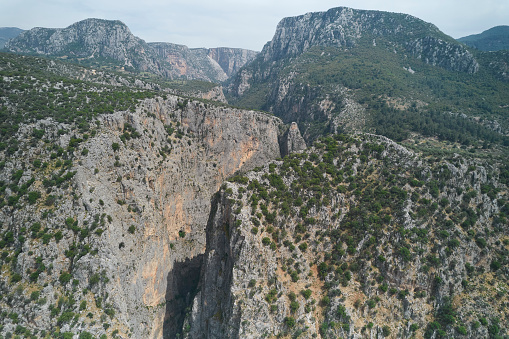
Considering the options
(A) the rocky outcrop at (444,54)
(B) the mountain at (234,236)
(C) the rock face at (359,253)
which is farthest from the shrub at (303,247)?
(A) the rocky outcrop at (444,54)

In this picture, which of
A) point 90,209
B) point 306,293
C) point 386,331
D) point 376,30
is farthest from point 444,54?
point 90,209

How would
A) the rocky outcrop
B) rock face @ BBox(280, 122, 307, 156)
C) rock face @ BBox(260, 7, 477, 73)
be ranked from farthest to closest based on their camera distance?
1. rock face @ BBox(260, 7, 477, 73)
2. the rocky outcrop
3. rock face @ BBox(280, 122, 307, 156)

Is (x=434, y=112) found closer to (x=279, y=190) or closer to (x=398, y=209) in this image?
(x=398, y=209)

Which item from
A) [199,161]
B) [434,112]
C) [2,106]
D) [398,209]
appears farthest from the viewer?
[434,112]

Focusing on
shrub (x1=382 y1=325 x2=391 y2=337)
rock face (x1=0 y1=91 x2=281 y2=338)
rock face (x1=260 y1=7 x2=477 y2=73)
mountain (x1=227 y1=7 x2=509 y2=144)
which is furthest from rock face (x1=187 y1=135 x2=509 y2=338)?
rock face (x1=260 y1=7 x2=477 y2=73)

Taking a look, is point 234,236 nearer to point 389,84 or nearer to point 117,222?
point 117,222

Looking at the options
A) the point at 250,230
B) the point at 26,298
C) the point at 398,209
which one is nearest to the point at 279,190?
the point at 250,230

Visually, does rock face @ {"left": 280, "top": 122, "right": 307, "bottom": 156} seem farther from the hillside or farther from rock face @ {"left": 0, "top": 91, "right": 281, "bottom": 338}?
the hillside
